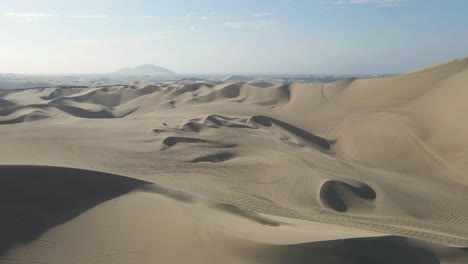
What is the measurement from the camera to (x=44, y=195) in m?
8.80

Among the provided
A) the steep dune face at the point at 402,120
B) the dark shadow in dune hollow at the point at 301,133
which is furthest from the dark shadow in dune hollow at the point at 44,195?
the dark shadow in dune hollow at the point at 301,133

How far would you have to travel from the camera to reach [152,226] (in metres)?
7.70

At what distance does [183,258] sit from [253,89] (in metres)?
42.8

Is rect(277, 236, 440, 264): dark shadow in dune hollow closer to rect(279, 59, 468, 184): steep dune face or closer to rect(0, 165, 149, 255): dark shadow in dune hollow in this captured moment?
rect(0, 165, 149, 255): dark shadow in dune hollow

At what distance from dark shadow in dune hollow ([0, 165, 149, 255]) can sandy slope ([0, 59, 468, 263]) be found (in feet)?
0.12

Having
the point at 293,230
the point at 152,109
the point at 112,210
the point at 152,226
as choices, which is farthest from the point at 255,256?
the point at 152,109

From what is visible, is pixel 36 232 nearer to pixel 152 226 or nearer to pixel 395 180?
pixel 152 226

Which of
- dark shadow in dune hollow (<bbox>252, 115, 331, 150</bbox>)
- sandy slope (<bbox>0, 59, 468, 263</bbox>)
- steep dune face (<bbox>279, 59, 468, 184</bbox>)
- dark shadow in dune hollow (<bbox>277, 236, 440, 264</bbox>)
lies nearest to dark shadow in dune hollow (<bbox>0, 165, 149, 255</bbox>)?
sandy slope (<bbox>0, 59, 468, 263</bbox>)

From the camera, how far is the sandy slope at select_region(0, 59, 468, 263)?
6.65 metres

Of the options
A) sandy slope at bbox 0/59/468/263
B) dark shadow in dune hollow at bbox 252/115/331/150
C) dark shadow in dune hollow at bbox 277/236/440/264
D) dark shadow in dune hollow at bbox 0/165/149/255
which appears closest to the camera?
dark shadow in dune hollow at bbox 277/236/440/264

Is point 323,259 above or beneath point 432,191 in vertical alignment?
above

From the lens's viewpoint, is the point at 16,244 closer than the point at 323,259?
No

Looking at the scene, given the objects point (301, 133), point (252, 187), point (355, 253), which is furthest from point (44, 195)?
point (301, 133)

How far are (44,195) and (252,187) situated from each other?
6.54m
